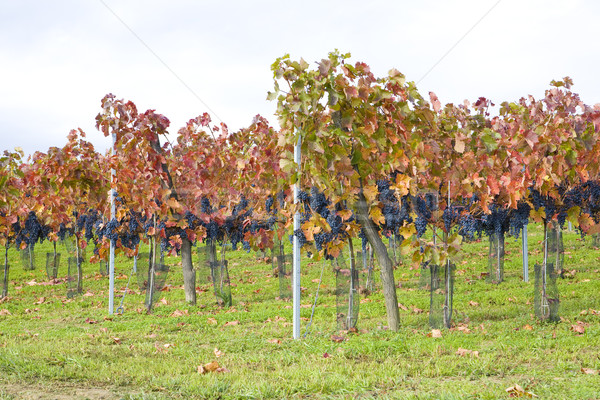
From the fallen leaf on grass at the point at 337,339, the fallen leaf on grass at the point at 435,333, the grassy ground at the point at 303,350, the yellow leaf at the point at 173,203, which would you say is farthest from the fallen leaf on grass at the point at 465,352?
the yellow leaf at the point at 173,203

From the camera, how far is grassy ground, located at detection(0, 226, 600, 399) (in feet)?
14.5

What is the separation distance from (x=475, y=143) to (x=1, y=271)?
14394 mm

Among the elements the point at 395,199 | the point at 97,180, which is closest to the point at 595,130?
the point at 395,199

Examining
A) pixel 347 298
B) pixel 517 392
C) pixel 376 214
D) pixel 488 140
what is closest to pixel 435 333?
pixel 347 298

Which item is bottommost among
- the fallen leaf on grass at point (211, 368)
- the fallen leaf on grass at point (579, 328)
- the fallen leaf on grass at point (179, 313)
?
the fallen leaf on grass at point (179, 313)

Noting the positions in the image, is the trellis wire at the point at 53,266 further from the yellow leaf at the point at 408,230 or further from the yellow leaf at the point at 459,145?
the yellow leaf at the point at 459,145

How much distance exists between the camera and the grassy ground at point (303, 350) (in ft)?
14.5

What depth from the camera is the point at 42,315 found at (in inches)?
368

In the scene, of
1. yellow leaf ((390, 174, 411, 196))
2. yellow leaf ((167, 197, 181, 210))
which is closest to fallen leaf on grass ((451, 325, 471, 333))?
yellow leaf ((390, 174, 411, 196))

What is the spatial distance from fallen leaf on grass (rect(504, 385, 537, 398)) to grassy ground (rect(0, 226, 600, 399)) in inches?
1.5

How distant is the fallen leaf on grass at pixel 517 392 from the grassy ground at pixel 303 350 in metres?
0.04

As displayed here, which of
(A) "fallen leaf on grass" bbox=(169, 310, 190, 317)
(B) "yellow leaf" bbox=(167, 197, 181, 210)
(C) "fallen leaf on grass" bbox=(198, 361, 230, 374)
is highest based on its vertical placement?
(B) "yellow leaf" bbox=(167, 197, 181, 210)

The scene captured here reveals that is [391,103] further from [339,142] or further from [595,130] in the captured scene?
[595,130]

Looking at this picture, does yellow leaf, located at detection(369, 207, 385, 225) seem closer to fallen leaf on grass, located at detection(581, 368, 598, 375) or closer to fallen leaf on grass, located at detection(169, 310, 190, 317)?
fallen leaf on grass, located at detection(581, 368, 598, 375)
